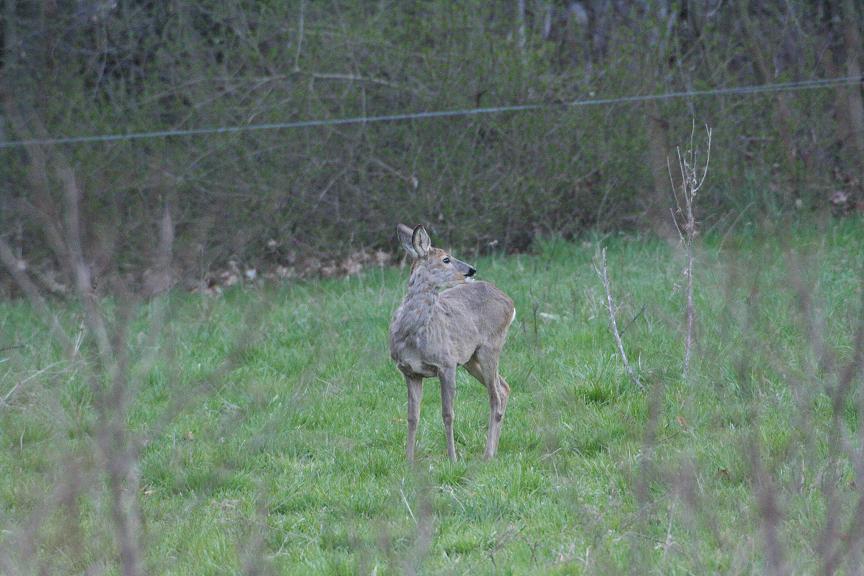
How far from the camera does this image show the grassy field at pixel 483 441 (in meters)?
4.07

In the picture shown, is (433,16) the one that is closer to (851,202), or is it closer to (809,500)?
(851,202)

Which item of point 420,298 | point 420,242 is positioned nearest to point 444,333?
point 420,298

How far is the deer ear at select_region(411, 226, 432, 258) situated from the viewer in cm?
608

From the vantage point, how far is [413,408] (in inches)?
234

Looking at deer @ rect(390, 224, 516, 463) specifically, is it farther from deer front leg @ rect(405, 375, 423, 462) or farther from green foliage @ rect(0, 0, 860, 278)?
green foliage @ rect(0, 0, 860, 278)

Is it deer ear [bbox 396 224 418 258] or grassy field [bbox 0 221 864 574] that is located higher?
deer ear [bbox 396 224 418 258]

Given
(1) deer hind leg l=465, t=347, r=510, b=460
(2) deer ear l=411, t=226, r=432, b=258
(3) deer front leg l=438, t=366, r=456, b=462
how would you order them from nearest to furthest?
(3) deer front leg l=438, t=366, r=456, b=462, (1) deer hind leg l=465, t=347, r=510, b=460, (2) deer ear l=411, t=226, r=432, b=258

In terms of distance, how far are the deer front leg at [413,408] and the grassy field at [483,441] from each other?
0.14 meters

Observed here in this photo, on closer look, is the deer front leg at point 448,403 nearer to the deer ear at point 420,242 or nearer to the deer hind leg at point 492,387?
the deer hind leg at point 492,387

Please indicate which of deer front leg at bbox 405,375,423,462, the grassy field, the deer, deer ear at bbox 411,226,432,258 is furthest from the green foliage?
deer front leg at bbox 405,375,423,462

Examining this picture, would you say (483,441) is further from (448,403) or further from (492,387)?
(448,403)

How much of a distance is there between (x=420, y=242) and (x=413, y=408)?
0.88 meters

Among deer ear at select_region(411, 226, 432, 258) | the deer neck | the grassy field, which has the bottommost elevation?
the grassy field

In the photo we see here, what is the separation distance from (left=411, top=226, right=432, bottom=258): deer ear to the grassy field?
901mm
